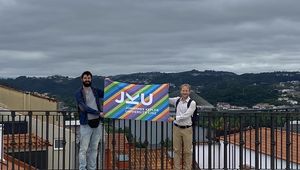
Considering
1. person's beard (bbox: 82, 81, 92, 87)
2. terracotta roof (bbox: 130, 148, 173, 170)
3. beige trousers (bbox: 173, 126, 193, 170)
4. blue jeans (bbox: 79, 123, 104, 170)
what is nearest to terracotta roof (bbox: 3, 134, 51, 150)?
blue jeans (bbox: 79, 123, 104, 170)

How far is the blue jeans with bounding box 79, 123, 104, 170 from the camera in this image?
8.75m

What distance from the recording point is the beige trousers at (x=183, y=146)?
30.0ft

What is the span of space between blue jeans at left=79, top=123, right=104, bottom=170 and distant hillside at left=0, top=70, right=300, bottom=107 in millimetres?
966

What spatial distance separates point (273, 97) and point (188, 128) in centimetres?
→ 2170

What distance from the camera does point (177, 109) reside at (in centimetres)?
909

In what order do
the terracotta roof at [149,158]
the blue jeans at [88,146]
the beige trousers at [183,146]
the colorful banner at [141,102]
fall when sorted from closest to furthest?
the blue jeans at [88,146] → the beige trousers at [183,146] → the colorful banner at [141,102] → the terracotta roof at [149,158]

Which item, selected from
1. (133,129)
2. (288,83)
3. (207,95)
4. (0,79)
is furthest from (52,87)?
(133,129)

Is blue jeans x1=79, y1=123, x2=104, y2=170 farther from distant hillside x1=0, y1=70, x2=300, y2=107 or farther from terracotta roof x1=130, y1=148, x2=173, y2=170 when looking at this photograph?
terracotta roof x1=130, y1=148, x2=173, y2=170

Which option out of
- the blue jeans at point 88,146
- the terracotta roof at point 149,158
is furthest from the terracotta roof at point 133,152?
the blue jeans at point 88,146

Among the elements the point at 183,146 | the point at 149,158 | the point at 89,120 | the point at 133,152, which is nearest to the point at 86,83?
the point at 89,120

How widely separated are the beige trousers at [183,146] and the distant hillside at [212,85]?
4.68ft

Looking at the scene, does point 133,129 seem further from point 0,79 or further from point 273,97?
point 0,79

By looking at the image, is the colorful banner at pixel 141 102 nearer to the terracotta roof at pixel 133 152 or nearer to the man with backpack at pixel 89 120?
the man with backpack at pixel 89 120

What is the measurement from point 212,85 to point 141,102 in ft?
95.1
